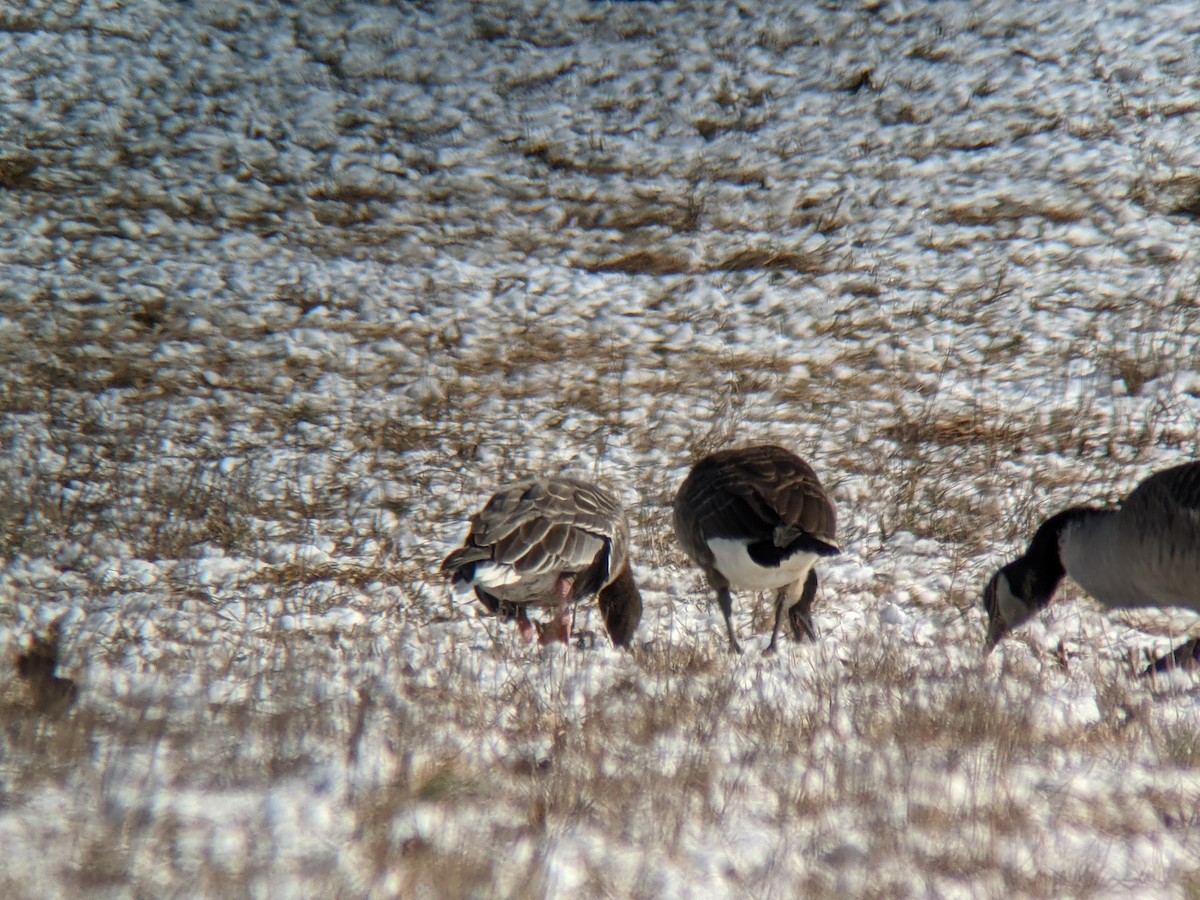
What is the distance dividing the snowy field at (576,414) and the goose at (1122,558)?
1.06 feet

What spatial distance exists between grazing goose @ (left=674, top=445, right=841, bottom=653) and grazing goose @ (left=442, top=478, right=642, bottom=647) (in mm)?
521

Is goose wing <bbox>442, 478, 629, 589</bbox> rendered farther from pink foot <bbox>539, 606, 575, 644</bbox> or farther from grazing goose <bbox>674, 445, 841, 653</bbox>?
grazing goose <bbox>674, 445, 841, 653</bbox>

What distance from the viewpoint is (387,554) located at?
25.9ft

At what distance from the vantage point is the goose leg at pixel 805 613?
6418 mm

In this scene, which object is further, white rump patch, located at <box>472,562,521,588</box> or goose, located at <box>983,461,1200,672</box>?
white rump patch, located at <box>472,562,521,588</box>

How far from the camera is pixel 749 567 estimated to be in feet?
19.8

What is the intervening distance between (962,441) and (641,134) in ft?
19.1

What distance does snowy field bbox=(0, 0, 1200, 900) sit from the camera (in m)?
3.35

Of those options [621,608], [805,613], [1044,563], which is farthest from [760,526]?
[1044,563]

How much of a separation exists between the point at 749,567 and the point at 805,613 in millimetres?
755

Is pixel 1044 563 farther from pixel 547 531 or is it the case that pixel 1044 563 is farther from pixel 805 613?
pixel 547 531

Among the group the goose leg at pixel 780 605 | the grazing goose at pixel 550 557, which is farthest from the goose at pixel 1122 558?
the grazing goose at pixel 550 557

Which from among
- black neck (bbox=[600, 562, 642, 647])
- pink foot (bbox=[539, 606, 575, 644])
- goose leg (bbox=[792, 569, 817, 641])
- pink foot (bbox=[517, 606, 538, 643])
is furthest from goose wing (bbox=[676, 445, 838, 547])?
pink foot (bbox=[517, 606, 538, 643])

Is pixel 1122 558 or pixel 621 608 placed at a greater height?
pixel 1122 558
